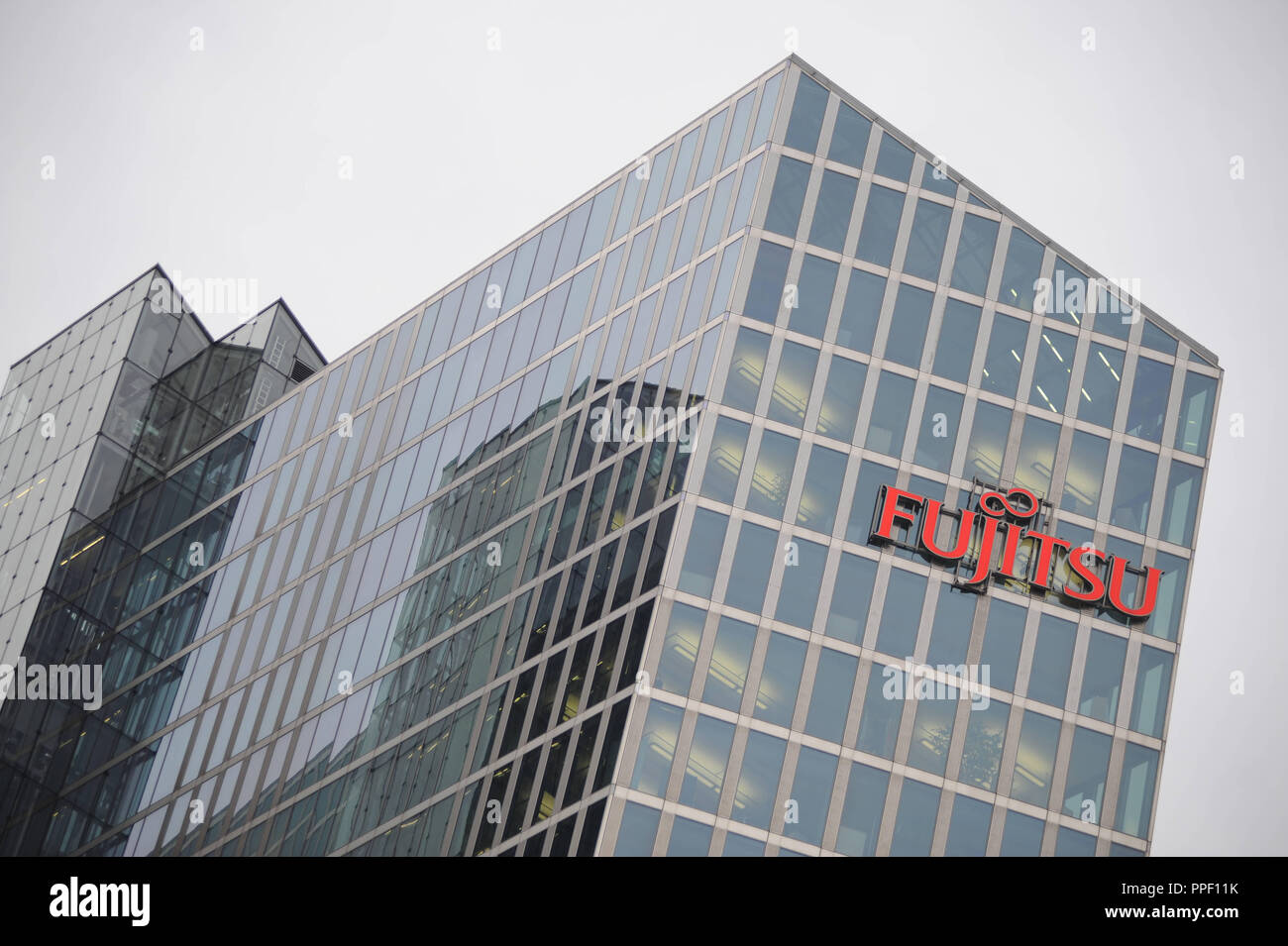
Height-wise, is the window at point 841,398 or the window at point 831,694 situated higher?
the window at point 841,398

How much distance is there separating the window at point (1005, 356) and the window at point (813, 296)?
5971mm

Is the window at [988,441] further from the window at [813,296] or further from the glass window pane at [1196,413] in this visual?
the glass window pane at [1196,413]

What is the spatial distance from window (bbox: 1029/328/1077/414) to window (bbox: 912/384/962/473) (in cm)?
304

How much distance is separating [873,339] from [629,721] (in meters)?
16.4

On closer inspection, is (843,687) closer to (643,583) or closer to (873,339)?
(643,583)

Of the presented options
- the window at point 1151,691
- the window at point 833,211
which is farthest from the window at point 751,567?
the window at point 1151,691

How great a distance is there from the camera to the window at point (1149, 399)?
188 feet

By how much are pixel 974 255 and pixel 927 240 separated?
1.80 m

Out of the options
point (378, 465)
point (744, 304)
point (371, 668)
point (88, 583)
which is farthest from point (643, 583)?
point (88, 583)

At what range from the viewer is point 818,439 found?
2154 inches

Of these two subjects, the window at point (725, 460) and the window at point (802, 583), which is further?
the window at point (725, 460)

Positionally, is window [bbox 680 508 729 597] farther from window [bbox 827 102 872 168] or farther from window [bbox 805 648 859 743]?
window [bbox 827 102 872 168]

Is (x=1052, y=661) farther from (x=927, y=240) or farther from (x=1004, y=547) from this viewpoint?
(x=927, y=240)
